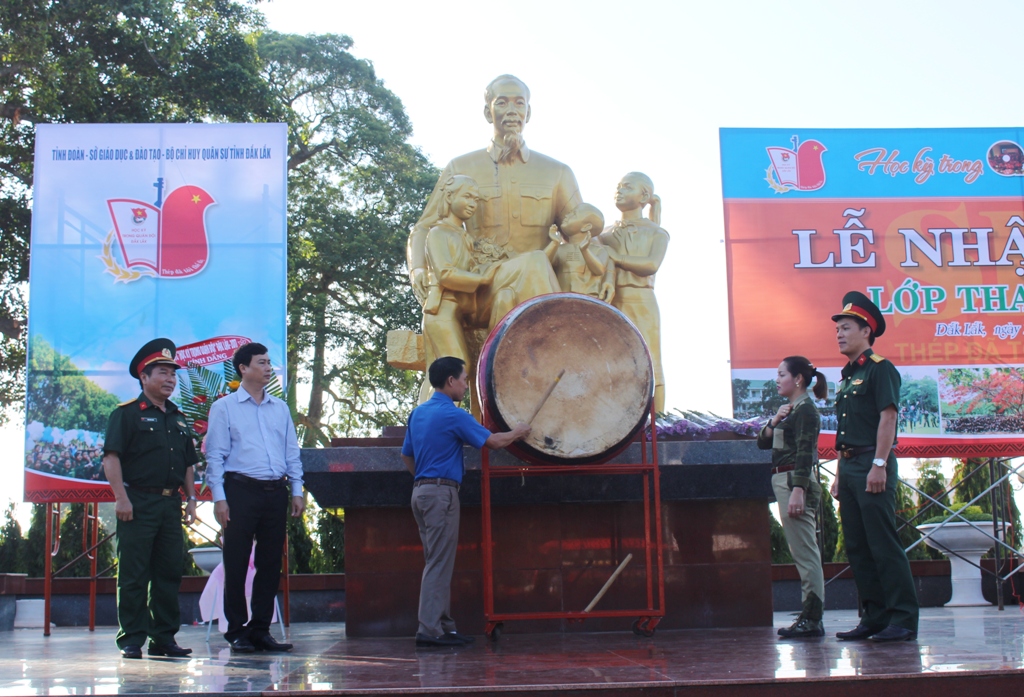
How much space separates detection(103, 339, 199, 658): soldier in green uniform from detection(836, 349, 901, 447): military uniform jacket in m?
3.09

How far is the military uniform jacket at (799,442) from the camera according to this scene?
17.4 feet

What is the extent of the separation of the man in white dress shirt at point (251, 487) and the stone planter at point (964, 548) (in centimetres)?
640

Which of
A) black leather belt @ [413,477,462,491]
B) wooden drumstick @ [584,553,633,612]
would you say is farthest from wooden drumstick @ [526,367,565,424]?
wooden drumstick @ [584,553,633,612]

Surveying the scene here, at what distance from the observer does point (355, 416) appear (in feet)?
62.3

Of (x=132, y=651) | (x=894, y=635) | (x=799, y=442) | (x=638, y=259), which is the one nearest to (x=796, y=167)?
(x=638, y=259)

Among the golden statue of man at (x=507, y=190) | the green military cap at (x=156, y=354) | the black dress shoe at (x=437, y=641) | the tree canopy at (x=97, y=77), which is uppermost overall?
the tree canopy at (x=97, y=77)

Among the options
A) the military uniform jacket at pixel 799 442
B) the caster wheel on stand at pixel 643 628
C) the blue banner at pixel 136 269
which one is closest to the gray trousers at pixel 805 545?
the military uniform jacket at pixel 799 442

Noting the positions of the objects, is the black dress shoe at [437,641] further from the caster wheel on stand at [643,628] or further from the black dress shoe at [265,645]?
the caster wheel on stand at [643,628]

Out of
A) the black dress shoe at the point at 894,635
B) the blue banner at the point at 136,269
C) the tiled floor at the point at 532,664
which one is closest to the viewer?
the tiled floor at the point at 532,664

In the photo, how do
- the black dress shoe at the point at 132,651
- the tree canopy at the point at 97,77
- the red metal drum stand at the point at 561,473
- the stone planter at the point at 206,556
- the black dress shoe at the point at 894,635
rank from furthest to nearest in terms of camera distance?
1. the tree canopy at the point at 97,77
2. the stone planter at the point at 206,556
3. the red metal drum stand at the point at 561,473
4. the black dress shoe at the point at 132,651
5. the black dress shoe at the point at 894,635

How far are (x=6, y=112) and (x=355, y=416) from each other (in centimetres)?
719

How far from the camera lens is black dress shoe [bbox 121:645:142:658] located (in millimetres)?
5008

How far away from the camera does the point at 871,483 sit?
16.1 feet

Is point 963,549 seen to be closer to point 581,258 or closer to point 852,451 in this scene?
point 581,258
